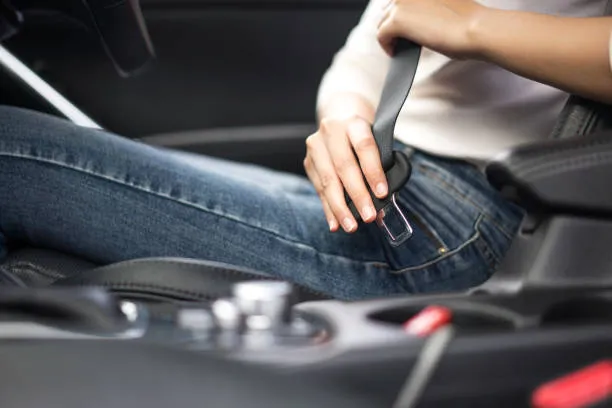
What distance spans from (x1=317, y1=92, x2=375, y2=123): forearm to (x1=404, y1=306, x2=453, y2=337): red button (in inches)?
14.2

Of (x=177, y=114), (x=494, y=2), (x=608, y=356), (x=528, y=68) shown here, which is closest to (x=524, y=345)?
(x=608, y=356)

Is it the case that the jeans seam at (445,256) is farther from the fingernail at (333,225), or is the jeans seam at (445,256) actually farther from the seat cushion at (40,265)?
the seat cushion at (40,265)

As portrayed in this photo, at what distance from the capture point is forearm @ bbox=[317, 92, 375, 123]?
98 cm

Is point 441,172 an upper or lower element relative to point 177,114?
lower

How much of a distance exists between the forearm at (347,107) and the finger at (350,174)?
5 cm

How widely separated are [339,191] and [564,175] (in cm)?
27

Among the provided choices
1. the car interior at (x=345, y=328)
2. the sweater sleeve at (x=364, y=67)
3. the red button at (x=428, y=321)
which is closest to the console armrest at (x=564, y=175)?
the car interior at (x=345, y=328)

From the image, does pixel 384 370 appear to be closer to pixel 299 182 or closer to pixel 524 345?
pixel 524 345

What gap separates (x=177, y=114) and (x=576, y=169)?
94 centimetres

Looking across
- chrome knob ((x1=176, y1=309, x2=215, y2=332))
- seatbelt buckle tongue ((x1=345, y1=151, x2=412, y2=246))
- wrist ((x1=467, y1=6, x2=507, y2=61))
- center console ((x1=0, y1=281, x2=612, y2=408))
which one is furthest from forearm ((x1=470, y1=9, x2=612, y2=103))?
chrome knob ((x1=176, y1=309, x2=215, y2=332))

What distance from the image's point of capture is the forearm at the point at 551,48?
0.77 metres

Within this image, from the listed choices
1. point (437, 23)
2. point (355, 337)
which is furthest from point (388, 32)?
point (355, 337)

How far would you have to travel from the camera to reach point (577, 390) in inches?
23.5

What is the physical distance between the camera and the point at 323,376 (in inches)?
23.0
